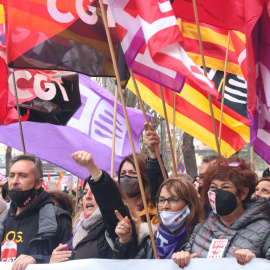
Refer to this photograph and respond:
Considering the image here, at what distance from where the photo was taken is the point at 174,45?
3771mm

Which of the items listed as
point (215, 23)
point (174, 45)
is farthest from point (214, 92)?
point (215, 23)

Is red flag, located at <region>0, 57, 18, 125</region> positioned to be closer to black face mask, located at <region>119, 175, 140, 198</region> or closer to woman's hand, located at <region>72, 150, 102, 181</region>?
black face mask, located at <region>119, 175, 140, 198</region>

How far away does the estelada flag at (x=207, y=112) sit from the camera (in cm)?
750

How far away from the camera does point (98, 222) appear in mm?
4121

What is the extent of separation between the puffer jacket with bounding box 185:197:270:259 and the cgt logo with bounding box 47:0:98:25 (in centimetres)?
216

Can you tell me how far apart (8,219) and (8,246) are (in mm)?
245

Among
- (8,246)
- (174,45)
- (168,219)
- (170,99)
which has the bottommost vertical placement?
(8,246)

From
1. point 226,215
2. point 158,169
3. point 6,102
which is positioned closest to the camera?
point 226,215

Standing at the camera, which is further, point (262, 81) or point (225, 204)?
point (262, 81)

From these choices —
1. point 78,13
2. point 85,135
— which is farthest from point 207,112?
point 78,13

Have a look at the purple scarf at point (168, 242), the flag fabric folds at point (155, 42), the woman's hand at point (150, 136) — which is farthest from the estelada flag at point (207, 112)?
the purple scarf at point (168, 242)

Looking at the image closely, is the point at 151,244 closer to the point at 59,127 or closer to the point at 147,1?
the point at 147,1

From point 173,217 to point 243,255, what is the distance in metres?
0.77

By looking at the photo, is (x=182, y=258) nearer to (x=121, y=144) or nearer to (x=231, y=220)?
(x=231, y=220)
